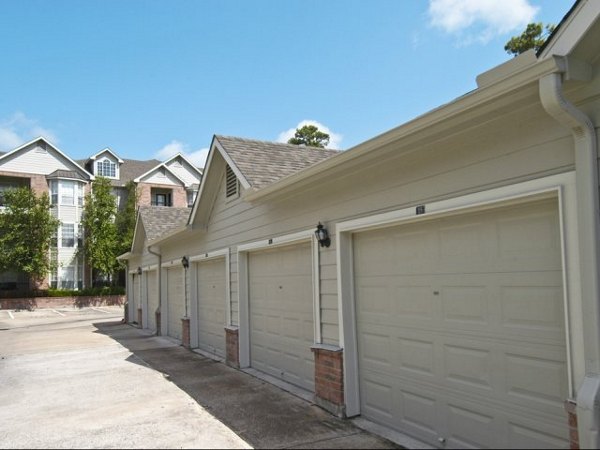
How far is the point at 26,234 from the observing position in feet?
104

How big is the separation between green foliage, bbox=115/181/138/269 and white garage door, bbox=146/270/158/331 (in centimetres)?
1750

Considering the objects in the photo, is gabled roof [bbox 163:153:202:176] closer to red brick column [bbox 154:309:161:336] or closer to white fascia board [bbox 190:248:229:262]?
red brick column [bbox 154:309:161:336]

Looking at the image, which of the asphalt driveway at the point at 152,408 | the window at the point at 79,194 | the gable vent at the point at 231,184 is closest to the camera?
the asphalt driveway at the point at 152,408

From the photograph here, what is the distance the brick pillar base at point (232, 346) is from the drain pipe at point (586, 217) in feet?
21.5

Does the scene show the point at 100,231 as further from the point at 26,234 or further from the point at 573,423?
the point at 573,423

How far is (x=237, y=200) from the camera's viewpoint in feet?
30.4

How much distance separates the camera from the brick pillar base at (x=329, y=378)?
5.82m

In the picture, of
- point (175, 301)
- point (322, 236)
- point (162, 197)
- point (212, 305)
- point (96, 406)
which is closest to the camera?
point (322, 236)

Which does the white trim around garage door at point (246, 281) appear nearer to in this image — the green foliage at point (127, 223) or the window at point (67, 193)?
the green foliage at point (127, 223)

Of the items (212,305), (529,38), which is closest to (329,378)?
(212,305)

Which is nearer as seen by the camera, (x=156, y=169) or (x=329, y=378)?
(x=329, y=378)

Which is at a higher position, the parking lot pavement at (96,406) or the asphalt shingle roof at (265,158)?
the asphalt shingle roof at (265,158)

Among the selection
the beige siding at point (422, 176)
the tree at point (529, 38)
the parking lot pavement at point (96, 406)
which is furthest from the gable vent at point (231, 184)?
the tree at point (529, 38)

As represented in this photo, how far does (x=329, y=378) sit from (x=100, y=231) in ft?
104
